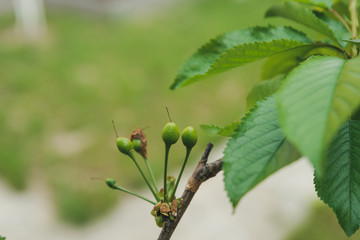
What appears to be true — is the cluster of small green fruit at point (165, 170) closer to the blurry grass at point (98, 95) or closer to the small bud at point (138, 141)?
the small bud at point (138, 141)

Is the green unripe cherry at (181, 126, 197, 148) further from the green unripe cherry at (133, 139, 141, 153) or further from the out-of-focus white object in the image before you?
the out-of-focus white object

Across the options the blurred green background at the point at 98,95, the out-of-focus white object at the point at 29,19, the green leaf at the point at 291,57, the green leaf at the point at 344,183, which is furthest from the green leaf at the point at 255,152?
the out-of-focus white object at the point at 29,19

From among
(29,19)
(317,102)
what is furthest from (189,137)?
(29,19)

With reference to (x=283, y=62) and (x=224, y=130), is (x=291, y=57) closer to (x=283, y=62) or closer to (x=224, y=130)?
(x=283, y=62)

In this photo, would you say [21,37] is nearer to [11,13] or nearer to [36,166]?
[11,13]

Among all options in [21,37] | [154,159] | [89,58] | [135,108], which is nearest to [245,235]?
[154,159]

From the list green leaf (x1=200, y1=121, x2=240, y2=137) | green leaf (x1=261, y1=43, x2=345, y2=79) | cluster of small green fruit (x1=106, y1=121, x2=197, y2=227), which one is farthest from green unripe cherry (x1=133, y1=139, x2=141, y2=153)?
green leaf (x1=261, y1=43, x2=345, y2=79)
